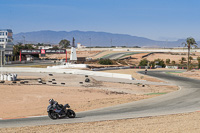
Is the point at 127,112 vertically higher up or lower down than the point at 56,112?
lower down

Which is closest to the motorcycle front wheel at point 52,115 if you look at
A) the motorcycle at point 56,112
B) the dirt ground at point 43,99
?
the motorcycle at point 56,112

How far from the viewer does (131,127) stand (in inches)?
669

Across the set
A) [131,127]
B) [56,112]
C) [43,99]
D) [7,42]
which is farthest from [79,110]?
[7,42]

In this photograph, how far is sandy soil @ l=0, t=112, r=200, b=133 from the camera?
16.1 meters

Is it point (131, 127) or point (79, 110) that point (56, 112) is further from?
point (131, 127)

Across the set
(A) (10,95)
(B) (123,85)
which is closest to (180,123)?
(A) (10,95)

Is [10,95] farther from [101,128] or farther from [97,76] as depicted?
[97,76]

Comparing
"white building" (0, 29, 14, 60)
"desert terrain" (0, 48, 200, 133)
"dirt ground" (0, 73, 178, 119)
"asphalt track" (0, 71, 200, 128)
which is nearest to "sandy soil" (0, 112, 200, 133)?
"desert terrain" (0, 48, 200, 133)

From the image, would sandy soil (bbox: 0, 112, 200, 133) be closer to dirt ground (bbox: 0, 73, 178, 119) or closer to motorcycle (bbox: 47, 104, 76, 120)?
motorcycle (bbox: 47, 104, 76, 120)

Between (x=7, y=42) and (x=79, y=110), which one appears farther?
(x=7, y=42)

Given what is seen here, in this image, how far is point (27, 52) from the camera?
327 feet

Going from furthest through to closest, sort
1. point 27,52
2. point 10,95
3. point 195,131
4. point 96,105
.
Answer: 1. point 27,52
2. point 10,95
3. point 96,105
4. point 195,131

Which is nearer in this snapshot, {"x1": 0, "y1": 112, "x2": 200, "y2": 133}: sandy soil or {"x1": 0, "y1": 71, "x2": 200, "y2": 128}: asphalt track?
{"x1": 0, "y1": 112, "x2": 200, "y2": 133}: sandy soil

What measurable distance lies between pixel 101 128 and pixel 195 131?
195 inches
